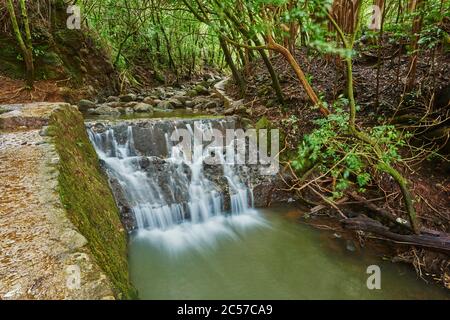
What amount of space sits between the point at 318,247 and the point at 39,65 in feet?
31.2

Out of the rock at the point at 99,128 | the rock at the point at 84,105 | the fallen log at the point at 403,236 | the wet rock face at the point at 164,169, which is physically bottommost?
the fallen log at the point at 403,236

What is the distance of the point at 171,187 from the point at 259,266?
2.28 meters

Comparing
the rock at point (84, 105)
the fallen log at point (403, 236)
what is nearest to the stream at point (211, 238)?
the fallen log at point (403, 236)

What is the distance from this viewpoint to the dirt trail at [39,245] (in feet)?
6.45

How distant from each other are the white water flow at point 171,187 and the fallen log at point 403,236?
166 centimetres

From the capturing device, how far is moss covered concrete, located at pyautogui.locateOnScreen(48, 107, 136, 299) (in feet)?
9.10

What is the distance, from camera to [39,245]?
2.29m

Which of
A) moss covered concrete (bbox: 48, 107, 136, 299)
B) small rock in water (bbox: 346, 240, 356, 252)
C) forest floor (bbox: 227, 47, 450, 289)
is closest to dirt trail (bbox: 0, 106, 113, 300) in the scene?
moss covered concrete (bbox: 48, 107, 136, 299)

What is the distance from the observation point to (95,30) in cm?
1207

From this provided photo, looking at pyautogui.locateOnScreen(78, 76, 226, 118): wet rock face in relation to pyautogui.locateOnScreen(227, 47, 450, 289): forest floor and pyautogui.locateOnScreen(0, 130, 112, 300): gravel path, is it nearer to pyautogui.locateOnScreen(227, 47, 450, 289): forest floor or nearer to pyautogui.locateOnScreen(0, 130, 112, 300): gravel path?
pyautogui.locateOnScreen(227, 47, 450, 289): forest floor

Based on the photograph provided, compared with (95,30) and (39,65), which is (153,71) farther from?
(39,65)

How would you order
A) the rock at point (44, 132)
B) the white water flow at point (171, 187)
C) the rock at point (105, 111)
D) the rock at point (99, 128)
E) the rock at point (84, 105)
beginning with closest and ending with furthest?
the rock at point (44, 132), the white water flow at point (171, 187), the rock at point (99, 128), the rock at point (105, 111), the rock at point (84, 105)

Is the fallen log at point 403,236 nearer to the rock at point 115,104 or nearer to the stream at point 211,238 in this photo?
the stream at point 211,238
